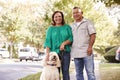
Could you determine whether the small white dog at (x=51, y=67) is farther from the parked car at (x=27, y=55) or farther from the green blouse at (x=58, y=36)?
the parked car at (x=27, y=55)

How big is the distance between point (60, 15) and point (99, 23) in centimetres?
2419

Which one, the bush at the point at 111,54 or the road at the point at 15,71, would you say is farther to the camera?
the bush at the point at 111,54

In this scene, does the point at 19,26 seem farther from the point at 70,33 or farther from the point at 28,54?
the point at 70,33

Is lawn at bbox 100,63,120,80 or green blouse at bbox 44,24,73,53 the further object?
lawn at bbox 100,63,120,80

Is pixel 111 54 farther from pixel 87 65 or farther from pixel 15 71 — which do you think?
pixel 87 65

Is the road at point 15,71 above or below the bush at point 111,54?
below

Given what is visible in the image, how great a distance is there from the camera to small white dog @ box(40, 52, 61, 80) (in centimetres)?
681

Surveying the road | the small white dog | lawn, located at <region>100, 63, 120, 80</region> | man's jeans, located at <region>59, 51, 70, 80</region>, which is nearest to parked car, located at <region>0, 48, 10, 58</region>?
the road

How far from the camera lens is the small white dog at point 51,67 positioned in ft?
22.4

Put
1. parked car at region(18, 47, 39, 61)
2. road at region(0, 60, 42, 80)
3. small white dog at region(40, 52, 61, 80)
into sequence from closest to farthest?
1. small white dog at region(40, 52, 61, 80)
2. road at region(0, 60, 42, 80)
3. parked car at region(18, 47, 39, 61)

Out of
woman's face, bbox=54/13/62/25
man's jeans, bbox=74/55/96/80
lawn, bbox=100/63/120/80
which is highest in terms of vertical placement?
woman's face, bbox=54/13/62/25

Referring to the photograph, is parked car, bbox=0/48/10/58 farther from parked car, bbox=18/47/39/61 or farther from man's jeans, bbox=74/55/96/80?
man's jeans, bbox=74/55/96/80

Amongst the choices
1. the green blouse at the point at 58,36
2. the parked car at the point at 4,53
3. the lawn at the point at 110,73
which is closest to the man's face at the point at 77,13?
the green blouse at the point at 58,36

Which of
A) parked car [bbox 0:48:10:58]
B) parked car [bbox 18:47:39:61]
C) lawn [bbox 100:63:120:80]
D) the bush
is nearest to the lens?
lawn [bbox 100:63:120:80]
